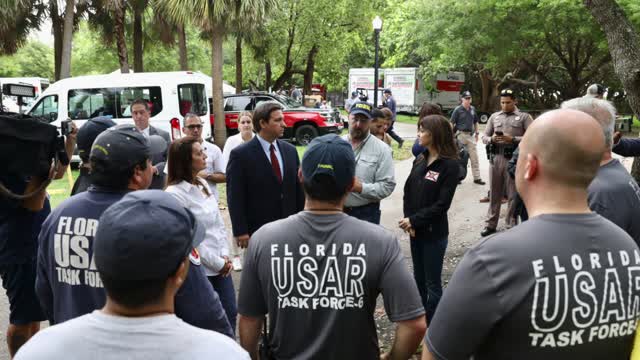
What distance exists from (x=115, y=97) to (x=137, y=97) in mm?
604

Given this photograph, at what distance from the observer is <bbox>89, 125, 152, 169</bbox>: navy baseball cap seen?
2.37m

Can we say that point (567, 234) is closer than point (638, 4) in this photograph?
Yes

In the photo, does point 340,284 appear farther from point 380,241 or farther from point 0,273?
point 0,273

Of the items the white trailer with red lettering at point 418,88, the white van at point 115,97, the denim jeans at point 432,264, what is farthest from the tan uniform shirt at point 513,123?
the white trailer with red lettering at point 418,88

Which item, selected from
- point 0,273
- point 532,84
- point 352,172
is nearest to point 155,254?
point 352,172

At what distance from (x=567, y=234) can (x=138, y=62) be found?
20449 mm

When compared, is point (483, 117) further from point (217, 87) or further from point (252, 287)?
point (252, 287)

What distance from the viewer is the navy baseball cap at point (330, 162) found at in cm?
220

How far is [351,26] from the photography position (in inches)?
1096

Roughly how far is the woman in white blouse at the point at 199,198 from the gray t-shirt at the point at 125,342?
1971 millimetres

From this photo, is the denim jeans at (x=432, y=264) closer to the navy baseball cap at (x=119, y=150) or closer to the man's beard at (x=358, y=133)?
the man's beard at (x=358, y=133)

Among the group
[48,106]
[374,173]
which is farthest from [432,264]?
[48,106]

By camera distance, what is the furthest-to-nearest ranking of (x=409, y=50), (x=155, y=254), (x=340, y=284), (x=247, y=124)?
(x=409, y=50) < (x=247, y=124) < (x=340, y=284) < (x=155, y=254)

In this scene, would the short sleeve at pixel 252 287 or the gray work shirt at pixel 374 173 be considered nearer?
the short sleeve at pixel 252 287
